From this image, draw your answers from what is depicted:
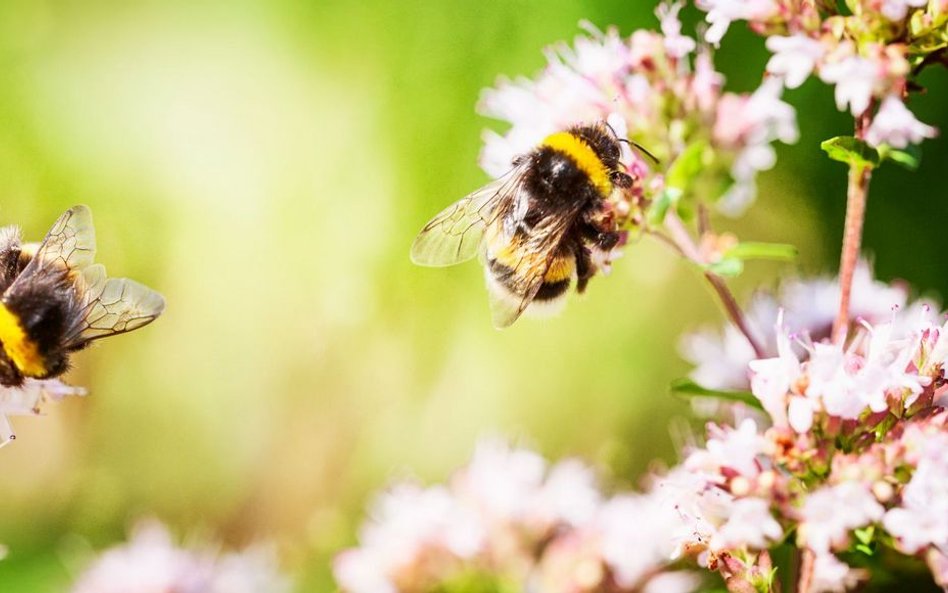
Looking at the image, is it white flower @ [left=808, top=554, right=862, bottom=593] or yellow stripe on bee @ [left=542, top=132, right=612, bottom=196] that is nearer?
white flower @ [left=808, top=554, right=862, bottom=593]

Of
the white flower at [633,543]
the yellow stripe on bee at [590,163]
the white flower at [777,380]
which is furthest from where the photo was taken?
the white flower at [633,543]

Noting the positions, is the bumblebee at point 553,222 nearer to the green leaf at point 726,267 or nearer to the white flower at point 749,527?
the green leaf at point 726,267

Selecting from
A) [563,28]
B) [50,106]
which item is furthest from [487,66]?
[50,106]

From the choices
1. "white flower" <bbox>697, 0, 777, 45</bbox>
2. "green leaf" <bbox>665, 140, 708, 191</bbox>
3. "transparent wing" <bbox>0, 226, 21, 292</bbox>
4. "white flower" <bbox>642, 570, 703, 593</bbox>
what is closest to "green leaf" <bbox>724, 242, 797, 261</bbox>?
"green leaf" <bbox>665, 140, 708, 191</bbox>

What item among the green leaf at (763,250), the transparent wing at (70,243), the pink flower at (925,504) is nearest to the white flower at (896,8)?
the green leaf at (763,250)

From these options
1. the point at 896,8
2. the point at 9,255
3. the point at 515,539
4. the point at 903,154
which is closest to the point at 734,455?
the point at 903,154

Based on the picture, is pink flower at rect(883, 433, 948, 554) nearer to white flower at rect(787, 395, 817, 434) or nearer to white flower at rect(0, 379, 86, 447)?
white flower at rect(787, 395, 817, 434)

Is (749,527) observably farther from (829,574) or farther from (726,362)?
(726,362)
